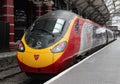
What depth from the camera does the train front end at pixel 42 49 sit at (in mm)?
11258

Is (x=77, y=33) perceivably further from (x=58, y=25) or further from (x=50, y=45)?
(x=50, y=45)

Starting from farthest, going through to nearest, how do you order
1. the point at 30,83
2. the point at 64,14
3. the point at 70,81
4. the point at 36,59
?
the point at 64,14, the point at 30,83, the point at 36,59, the point at 70,81

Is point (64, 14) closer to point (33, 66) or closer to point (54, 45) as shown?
point (54, 45)

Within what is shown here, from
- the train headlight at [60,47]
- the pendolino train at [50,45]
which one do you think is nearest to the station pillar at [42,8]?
the pendolino train at [50,45]

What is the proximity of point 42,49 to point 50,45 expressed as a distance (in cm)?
35

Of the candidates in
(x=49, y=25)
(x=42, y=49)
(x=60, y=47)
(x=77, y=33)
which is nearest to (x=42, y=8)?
(x=77, y=33)

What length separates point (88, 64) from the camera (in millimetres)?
12273

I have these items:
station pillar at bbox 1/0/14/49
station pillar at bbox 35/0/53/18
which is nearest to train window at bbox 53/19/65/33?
station pillar at bbox 1/0/14/49

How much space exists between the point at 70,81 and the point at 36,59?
2.88 meters

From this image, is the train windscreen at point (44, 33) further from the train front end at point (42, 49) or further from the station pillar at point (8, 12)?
the station pillar at point (8, 12)

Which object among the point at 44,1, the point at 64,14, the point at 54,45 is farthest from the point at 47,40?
the point at 44,1

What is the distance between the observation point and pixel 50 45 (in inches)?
457

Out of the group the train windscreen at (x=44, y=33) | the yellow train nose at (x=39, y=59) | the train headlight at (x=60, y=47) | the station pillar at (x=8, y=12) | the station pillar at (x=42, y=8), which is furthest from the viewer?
the station pillar at (x=42, y=8)

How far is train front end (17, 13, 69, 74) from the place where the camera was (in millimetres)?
11258
